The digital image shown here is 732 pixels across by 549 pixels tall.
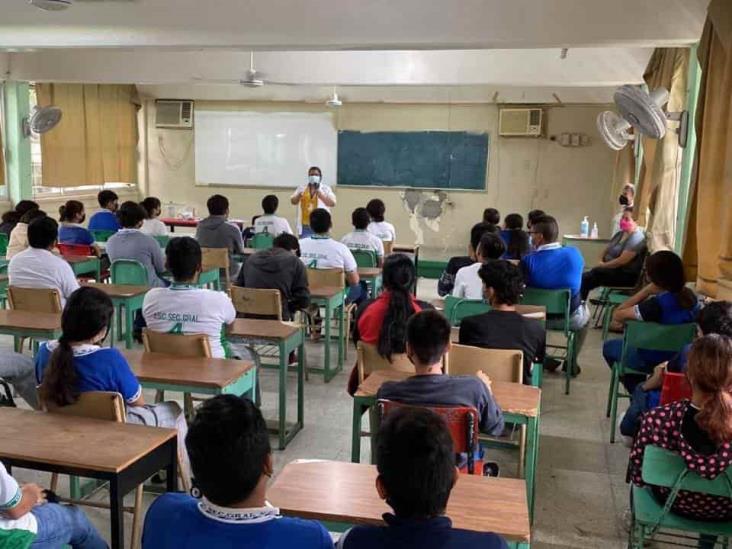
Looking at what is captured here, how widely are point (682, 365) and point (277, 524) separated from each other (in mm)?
2078

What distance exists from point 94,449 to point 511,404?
147 cm

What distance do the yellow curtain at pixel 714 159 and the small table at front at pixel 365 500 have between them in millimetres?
2770

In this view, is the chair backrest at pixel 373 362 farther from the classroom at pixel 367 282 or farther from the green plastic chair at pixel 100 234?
the green plastic chair at pixel 100 234

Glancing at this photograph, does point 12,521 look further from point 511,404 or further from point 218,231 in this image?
point 218,231

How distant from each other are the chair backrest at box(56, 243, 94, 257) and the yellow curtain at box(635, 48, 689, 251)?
5055 mm

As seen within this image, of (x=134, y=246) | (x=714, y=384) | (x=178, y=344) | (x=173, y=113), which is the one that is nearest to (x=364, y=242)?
(x=134, y=246)

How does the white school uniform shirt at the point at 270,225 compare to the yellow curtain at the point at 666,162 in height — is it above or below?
below

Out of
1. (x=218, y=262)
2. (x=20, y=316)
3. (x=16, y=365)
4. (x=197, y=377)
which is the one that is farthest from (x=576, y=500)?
(x=218, y=262)

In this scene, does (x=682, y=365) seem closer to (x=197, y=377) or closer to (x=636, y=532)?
(x=636, y=532)

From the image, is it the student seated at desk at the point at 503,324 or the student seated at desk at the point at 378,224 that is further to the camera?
the student seated at desk at the point at 378,224

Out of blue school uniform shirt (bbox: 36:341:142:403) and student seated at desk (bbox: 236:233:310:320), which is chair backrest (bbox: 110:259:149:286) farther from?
blue school uniform shirt (bbox: 36:341:142:403)

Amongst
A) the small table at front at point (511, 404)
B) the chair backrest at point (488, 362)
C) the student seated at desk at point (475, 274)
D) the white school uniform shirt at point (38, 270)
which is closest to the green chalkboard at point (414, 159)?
the student seated at desk at point (475, 274)

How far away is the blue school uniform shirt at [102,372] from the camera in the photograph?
248 centimetres

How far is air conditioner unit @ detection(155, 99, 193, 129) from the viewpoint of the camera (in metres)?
11.2
